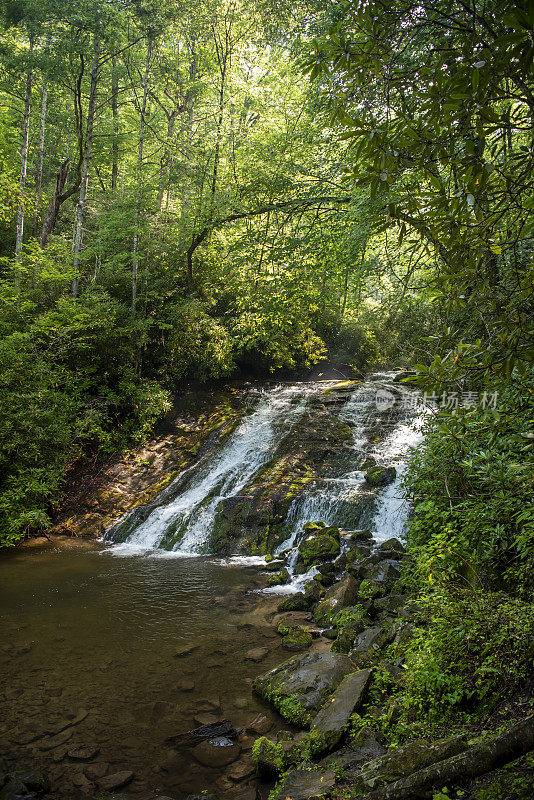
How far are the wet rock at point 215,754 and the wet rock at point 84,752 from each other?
35.7 inches

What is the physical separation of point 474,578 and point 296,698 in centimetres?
214

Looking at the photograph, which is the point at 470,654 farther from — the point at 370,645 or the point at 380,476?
the point at 380,476

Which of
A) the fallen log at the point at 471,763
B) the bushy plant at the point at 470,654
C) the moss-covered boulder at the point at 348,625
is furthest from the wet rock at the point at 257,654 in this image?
the fallen log at the point at 471,763

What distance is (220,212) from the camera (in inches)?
539

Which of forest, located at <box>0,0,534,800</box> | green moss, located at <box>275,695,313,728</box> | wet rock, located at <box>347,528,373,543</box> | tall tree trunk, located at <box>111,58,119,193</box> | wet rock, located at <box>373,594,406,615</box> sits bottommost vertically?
green moss, located at <box>275,695,313,728</box>

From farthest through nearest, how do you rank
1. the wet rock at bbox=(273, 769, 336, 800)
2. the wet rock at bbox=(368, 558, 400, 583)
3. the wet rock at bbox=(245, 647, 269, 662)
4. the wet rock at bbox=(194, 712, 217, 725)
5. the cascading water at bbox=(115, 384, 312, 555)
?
the cascading water at bbox=(115, 384, 312, 555) < the wet rock at bbox=(368, 558, 400, 583) < the wet rock at bbox=(245, 647, 269, 662) < the wet rock at bbox=(194, 712, 217, 725) < the wet rock at bbox=(273, 769, 336, 800)

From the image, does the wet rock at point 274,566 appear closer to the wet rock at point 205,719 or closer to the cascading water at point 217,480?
the cascading water at point 217,480

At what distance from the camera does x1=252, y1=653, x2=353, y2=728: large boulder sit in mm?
4090

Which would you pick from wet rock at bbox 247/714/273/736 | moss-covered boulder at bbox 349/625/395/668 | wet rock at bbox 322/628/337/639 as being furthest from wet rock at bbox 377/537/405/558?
wet rock at bbox 247/714/273/736

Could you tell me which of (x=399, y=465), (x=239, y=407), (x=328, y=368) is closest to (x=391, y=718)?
(x=399, y=465)

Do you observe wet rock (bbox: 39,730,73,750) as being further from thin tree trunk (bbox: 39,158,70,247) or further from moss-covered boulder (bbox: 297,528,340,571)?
thin tree trunk (bbox: 39,158,70,247)

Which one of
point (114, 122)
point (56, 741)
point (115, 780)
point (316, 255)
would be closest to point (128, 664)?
point (56, 741)

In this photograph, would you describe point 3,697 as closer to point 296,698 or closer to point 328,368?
point 296,698

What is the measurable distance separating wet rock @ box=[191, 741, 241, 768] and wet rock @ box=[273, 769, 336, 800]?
0.84m
